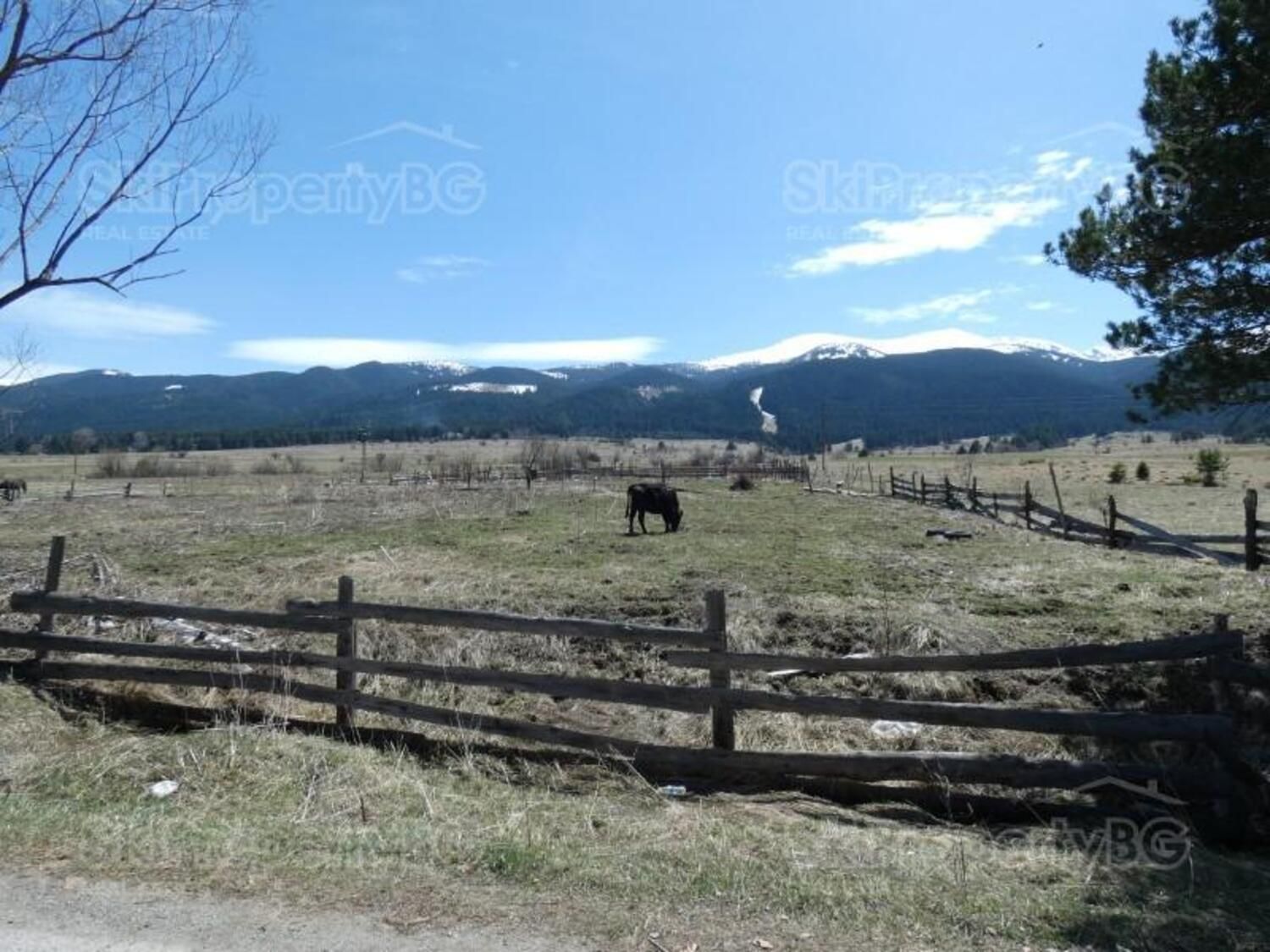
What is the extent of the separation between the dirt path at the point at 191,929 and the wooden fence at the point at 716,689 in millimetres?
2910

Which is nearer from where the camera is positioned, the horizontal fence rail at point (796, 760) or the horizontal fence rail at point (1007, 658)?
the horizontal fence rail at point (796, 760)

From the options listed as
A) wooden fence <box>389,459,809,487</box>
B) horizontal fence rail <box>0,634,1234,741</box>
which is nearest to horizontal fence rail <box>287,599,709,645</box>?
horizontal fence rail <box>0,634,1234,741</box>

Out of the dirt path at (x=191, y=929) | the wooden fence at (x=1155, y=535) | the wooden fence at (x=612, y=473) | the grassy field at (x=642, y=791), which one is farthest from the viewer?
the wooden fence at (x=612, y=473)

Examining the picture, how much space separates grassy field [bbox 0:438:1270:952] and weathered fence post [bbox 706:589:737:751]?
20.1 inches

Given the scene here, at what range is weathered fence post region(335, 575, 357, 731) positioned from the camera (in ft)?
24.1

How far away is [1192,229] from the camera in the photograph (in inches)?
328

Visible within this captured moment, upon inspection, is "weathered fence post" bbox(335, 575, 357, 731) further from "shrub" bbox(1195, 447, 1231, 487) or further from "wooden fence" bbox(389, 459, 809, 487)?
"shrub" bbox(1195, 447, 1231, 487)

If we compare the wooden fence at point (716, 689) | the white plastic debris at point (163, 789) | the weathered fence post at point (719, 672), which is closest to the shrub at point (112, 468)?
the wooden fence at point (716, 689)

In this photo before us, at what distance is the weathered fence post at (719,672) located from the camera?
6590 mm

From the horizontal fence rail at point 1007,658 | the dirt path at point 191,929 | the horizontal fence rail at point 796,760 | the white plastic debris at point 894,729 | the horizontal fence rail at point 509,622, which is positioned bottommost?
the white plastic debris at point 894,729

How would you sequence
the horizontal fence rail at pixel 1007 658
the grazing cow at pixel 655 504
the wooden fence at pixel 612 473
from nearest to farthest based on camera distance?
the horizontal fence rail at pixel 1007 658 → the grazing cow at pixel 655 504 → the wooden fence at pixel 612 473

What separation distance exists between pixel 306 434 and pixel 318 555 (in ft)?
637

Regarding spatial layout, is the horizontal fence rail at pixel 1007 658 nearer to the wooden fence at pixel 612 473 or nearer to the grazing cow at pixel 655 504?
the grazing cow at pixel 655 504

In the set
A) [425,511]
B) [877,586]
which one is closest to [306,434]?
[425,511]
